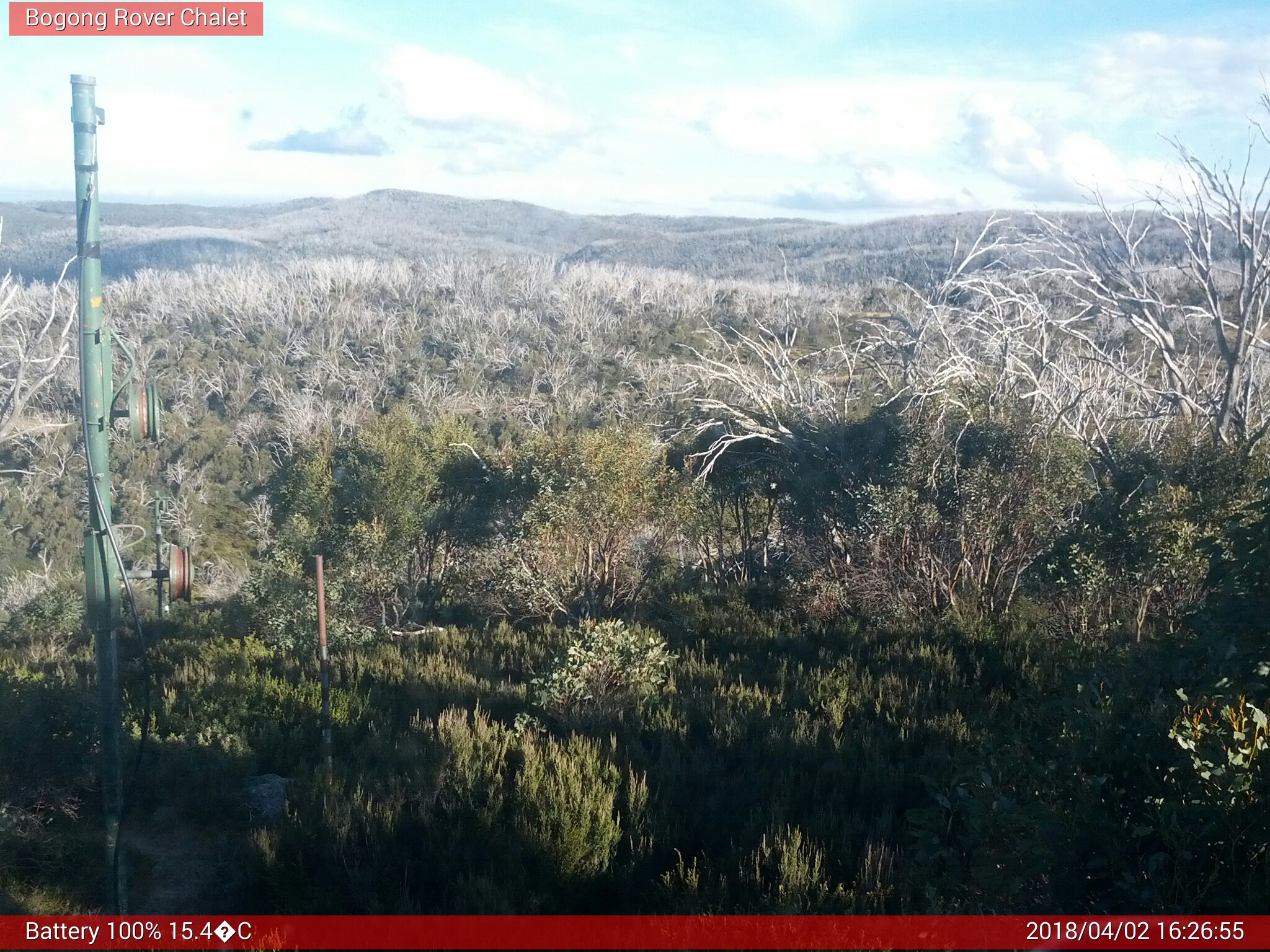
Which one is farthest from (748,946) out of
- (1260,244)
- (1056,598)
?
(1260,244)

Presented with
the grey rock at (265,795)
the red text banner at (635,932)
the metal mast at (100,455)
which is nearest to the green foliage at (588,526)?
the grey rock at (265,795)

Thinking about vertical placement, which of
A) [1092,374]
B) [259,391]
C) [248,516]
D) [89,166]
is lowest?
[248,516]

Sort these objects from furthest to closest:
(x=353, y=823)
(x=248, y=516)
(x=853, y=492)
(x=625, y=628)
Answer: (x=248, y=516), (x=853, y=492), (x=625, y=628), (x=353, y=823)

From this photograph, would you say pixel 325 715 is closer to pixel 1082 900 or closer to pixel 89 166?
pixel 89 166

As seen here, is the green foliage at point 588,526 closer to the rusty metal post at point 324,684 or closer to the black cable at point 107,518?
the rusty metal post at point 324,684

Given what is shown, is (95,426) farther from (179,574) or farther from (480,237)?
(480,237)

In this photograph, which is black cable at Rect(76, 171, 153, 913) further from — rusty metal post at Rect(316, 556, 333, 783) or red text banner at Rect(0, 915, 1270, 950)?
rusty metal post at Rect(316, 556, 333, 783)

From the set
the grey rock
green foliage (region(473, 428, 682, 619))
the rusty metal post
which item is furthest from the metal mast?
green foliage (region(473, 428, 682, 619))
